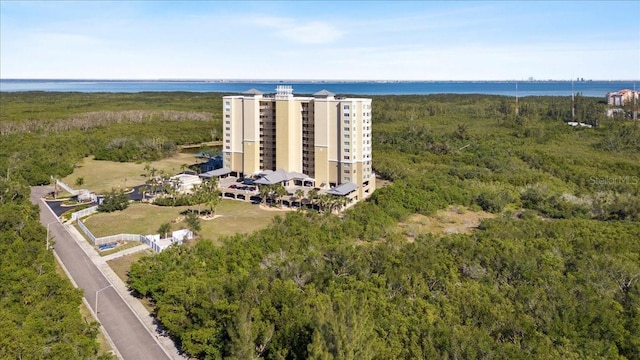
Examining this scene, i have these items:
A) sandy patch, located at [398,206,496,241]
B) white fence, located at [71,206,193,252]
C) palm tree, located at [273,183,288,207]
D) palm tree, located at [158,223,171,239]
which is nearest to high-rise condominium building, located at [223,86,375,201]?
palm tree, located at [273,183,288,207]

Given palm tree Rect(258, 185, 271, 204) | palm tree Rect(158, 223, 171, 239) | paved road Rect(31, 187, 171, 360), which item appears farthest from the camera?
palm tree Rect(258, 185, 271, 204)

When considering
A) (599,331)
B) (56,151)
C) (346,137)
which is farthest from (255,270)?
(56,151)

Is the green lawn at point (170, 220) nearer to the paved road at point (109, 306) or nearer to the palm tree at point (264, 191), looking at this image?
the palm tree at point (264, 191)

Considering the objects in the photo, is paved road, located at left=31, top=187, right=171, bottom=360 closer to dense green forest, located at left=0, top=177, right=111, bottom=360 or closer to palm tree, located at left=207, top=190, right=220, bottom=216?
dense green forest, located at left=0, top=177, right=111, bottom=360

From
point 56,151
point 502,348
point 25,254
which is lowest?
point 502,348

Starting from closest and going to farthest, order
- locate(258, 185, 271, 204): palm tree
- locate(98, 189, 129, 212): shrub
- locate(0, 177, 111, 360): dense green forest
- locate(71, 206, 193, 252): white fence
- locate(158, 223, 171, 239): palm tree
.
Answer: locate(0, 177, 111, 360): dense green forest → locate(71, 206, 193, 252): white fence → locate(158, 223, 171, 239): palm tree → locate(98, 189, 129, 212): shrub → locate(258, 185, 271, 204): palm tree

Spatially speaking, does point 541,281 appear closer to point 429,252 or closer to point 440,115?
point 429,252

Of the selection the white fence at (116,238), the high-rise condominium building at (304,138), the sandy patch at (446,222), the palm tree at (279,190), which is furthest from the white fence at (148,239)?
the sandy patch at (446,222)
